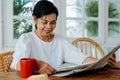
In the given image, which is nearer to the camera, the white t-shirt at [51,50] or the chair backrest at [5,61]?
the white t-shirt at [51,50]

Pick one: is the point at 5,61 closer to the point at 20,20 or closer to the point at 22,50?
the point at 22,50

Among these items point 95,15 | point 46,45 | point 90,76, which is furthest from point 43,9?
point 95,15

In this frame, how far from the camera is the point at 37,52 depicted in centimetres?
155

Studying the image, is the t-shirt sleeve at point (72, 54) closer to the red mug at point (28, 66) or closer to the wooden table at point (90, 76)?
the wooden table at point (90, 76)

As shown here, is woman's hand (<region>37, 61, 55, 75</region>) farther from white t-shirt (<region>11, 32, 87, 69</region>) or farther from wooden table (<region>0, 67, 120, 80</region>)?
white t-shirt (<region>11, 32, 87, 69</region>)

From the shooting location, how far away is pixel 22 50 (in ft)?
4.51

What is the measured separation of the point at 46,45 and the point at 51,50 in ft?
0.17

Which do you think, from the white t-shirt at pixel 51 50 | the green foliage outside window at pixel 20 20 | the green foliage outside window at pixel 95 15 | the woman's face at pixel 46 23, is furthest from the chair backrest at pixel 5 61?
the green foliage outside window at pixel 95 15

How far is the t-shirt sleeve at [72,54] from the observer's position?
5.15ft

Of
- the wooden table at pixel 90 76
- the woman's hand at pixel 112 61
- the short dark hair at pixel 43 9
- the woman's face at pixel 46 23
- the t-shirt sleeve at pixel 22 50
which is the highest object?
the short dark hair at pixel 43 9

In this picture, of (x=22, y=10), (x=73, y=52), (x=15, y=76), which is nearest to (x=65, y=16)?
(x=22, y=10)

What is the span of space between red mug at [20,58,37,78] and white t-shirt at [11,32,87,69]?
281mm

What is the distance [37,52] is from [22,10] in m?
1.41

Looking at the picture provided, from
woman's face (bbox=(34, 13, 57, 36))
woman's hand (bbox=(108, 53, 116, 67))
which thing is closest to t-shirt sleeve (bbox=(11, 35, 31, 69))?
woman's face (bbox=(34, 13, 57, 36))
